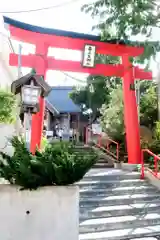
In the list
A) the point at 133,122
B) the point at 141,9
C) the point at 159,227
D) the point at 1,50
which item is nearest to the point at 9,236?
the point at 159,227

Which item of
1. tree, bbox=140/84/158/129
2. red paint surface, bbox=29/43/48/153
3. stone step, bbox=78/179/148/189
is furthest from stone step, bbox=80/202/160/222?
tree, bbox=140/84/158/129

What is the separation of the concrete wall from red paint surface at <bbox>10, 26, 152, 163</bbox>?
5.65 metres

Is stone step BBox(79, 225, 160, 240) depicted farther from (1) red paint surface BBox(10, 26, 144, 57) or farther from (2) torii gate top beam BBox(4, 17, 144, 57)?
(1) red paint surface BBox(10, 26, 144, 57)

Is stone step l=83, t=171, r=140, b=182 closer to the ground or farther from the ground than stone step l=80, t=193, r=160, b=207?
farther from the ground

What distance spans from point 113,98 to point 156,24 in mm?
8389

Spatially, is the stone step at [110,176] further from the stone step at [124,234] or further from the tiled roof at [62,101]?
the tiled roof at [62,101]

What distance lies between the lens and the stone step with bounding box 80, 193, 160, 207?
22.1 feet

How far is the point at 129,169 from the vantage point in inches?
396

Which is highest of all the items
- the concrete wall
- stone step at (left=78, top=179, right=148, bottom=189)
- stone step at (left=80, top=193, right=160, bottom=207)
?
the concrete wall

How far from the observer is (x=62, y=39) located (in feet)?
33.6

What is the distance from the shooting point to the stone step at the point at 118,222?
571cm

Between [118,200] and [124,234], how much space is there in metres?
1.42

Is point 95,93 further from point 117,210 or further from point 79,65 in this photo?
point 117,210

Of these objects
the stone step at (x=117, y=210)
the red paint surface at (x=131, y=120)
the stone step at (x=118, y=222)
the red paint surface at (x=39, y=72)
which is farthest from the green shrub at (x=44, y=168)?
the red paint surface at (x=131, y=120)
